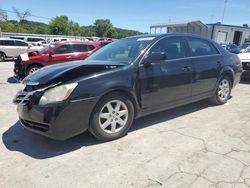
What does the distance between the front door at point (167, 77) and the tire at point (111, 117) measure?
0.37 m

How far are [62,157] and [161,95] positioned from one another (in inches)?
78.3

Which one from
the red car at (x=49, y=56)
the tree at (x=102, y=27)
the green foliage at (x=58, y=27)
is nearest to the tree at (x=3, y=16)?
the green foliage at (x=58, y=27)

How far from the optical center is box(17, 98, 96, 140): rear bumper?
320cm

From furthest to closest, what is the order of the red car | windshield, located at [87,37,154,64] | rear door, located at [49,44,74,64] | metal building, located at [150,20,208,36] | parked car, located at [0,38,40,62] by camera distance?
metal building, located at [150,20,208,36] < parked car, located at [0,38,40,62] < rear door, located at [49,44,74,64] < the red car < windshield, located at [87,37,154,64]

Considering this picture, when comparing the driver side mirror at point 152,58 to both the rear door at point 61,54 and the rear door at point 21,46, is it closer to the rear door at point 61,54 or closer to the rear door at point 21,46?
the rear door at point 61,54

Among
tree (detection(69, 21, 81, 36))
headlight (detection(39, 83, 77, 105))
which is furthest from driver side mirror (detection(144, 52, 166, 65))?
tree (detection(69, 21, 81, 36))

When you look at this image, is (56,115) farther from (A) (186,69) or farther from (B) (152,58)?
(A) (186,69)

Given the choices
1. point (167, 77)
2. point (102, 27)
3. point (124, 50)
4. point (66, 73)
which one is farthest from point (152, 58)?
point (102, 27)

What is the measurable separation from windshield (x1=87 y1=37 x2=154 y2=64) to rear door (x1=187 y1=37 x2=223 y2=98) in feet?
3.65

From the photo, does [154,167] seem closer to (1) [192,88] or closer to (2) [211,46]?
(1) [192,88]

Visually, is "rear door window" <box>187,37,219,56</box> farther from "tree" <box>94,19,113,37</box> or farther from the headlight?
"tree" <box>94,19,113,37</box>

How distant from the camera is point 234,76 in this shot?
241 inches

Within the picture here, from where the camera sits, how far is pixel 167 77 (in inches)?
172

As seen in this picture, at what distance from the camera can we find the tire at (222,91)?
5.75 meters
